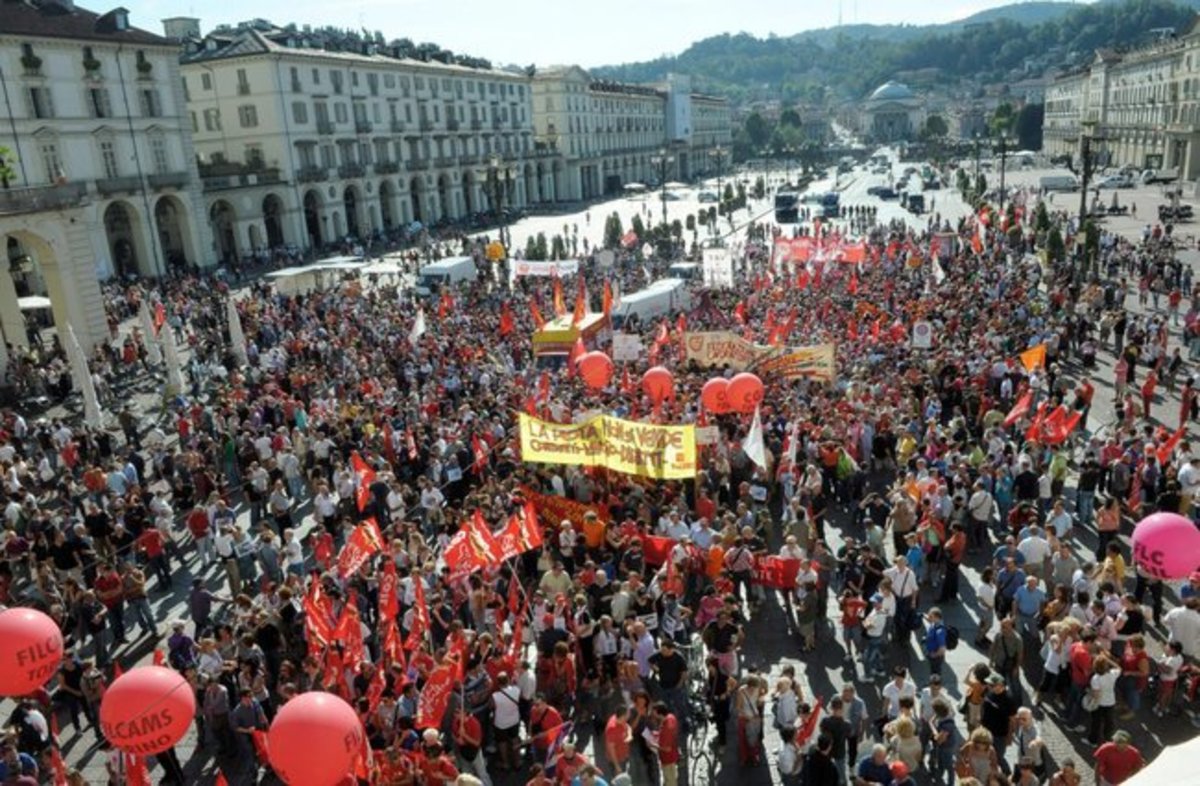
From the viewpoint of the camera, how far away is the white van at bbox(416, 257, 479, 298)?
40.2m

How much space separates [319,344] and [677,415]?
1374 cm

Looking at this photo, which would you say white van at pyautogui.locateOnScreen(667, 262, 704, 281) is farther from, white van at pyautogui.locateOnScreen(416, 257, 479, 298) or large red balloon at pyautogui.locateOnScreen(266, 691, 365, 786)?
large red balloon at pyautogui.locateOnScreen(266, 691, 365, 786)

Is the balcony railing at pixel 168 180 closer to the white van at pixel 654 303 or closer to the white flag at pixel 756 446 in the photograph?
the white van at pixel 654 303

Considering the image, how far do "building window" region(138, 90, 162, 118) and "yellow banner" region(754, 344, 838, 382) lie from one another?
140 feet

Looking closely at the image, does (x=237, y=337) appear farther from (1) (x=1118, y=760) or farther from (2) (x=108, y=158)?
(2) (x=108, y=158)

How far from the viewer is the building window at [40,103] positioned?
4462cm

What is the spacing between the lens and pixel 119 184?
49.0 metres

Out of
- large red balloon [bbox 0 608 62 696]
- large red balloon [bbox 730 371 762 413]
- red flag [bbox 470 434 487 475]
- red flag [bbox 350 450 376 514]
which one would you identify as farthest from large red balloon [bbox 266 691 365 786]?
large red balloon [bbox 730 371 762 413]

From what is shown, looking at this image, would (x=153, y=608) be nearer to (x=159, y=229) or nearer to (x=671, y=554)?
(x=671, y=554)

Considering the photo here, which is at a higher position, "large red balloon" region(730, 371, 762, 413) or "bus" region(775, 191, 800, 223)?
"large red balloon" region(730, 371, 762, 413)

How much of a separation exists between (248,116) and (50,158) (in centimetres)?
1703

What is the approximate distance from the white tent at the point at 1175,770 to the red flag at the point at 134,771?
8.63 meters

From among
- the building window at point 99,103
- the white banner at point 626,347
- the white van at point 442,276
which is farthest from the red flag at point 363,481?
the building window at point 99,103

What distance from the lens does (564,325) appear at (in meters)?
27.3
